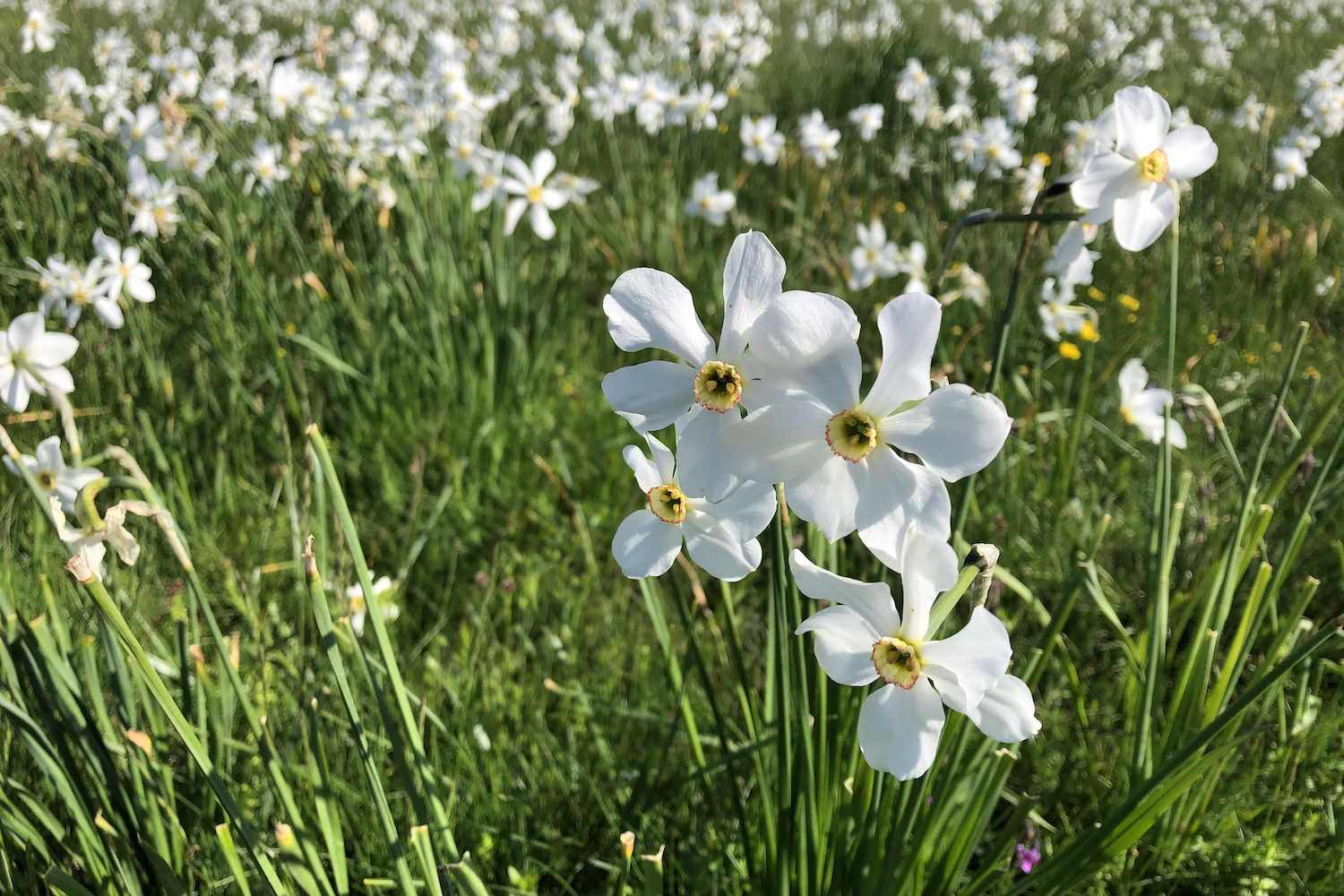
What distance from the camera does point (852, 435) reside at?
0.85 meters

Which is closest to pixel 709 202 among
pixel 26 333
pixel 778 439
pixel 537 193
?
pixel 537 193

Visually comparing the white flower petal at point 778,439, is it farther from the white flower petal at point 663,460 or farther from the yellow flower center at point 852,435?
the white flower petal at point 663,460

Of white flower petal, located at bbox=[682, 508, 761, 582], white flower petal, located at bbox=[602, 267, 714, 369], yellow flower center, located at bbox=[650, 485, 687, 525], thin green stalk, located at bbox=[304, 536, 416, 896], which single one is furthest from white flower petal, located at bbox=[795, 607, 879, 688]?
thin green stalk, located at bbox=[304, 536, 416, 896]

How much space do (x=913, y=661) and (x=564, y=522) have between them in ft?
6.74

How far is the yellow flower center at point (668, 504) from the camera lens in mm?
1039

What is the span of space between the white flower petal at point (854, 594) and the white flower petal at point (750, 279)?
29cm

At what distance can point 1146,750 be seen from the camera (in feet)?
5.28

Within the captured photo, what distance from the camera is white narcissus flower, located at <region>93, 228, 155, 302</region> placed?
2713 millimetres

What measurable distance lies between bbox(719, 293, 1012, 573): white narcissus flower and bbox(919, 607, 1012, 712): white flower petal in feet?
0.38

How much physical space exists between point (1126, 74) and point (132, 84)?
7.11 m

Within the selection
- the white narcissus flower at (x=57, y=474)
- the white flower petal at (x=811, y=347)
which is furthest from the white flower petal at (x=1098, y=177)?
the white narcissus flower at (x=57, y=474)

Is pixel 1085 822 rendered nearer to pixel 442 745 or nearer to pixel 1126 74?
pixel 442 745

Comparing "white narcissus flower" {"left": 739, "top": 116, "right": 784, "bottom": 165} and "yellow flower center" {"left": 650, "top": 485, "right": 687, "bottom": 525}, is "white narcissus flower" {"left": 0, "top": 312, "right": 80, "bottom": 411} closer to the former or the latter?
"yellow flower center" {"left": 650, "top": 485, "right": 687, "bottom": 525}

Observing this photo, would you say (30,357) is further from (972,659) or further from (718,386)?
(972,659)
